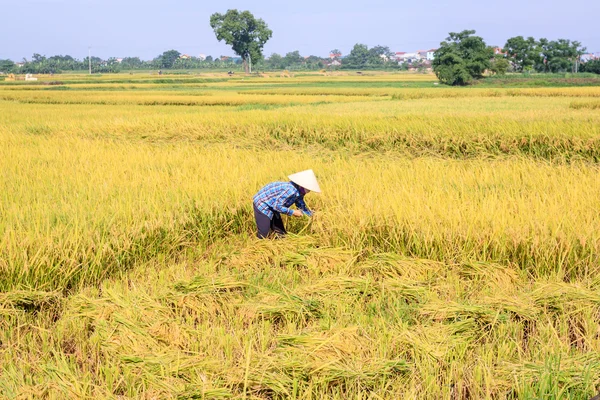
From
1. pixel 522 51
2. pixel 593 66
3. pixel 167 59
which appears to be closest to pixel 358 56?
pixel 167 59

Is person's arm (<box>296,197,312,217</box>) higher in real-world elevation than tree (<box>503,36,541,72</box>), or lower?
lower

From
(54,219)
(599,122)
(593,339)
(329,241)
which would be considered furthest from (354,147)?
(593,339)

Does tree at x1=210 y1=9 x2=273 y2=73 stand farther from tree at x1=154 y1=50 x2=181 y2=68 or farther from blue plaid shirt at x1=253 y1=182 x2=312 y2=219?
blue plaid shirt at x1=253 y1=182 x2=312 y2=219

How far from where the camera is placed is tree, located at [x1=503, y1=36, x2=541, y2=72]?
60625mm

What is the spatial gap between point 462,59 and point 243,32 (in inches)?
1831

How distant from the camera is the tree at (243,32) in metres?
78.6

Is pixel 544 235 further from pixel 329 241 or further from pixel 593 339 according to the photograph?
pixel 329 241

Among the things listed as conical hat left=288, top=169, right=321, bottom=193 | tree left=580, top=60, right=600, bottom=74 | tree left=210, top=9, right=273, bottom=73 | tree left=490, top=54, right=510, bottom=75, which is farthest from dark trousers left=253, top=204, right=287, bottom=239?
tree left=210, top=9, right=273, bottom=73

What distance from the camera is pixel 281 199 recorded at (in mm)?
4191

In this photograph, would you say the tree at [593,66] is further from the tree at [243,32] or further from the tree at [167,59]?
the tree at [167,59]

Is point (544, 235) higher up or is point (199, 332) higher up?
point (544, 235)

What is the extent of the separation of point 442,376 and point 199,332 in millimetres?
1203

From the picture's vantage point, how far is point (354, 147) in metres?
10.1

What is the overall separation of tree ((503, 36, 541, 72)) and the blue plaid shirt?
6290cm
